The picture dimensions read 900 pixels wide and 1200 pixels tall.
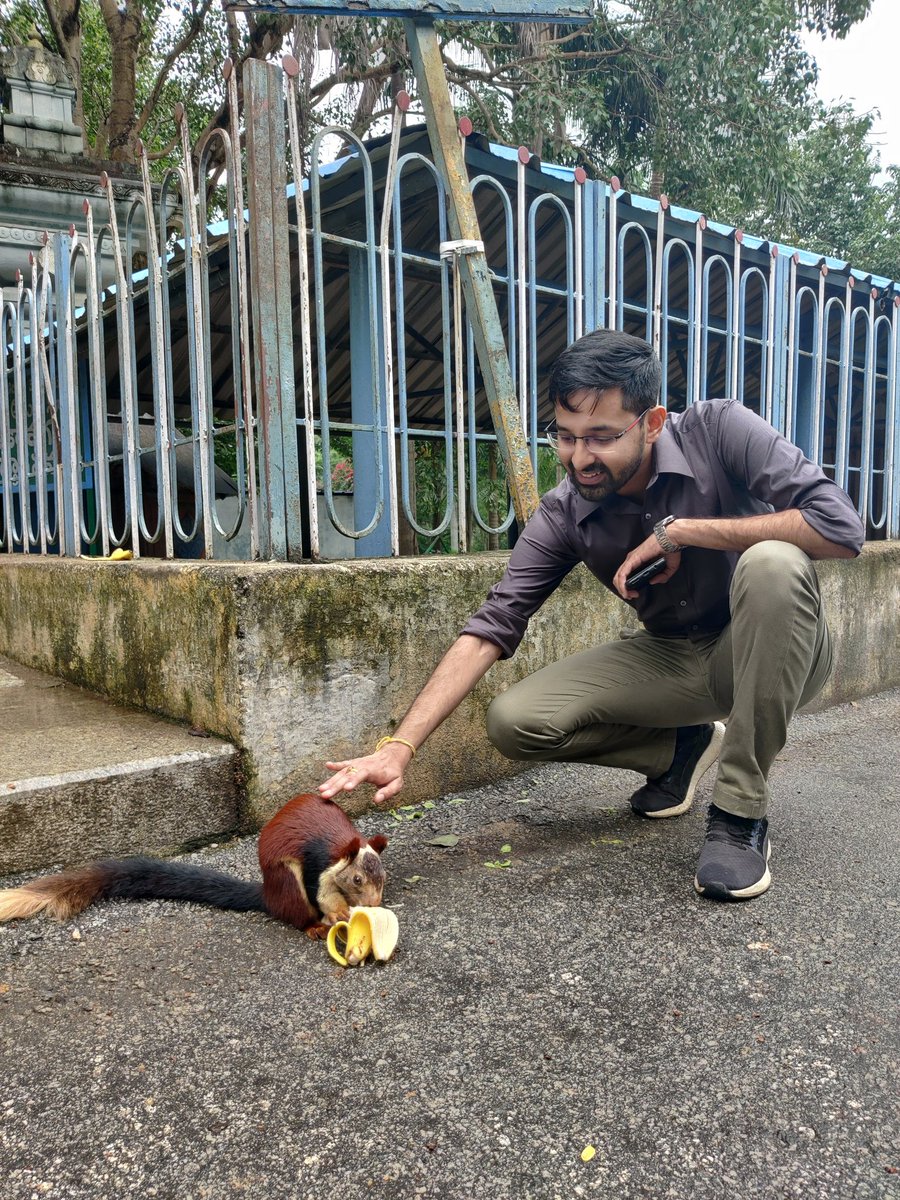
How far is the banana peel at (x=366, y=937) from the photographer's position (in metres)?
1.89

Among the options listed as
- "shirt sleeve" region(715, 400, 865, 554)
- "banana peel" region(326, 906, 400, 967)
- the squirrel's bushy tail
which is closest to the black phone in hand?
"shirt sleeve" region(715, 400, 865, 554)

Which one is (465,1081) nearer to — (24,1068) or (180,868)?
(24,1068)

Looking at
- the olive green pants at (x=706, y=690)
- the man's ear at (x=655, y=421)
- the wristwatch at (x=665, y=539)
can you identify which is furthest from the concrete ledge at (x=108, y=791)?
the man's ear at (x=655, y=421)

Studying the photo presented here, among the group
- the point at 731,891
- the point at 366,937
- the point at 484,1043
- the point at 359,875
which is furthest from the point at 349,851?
the point at 731,891

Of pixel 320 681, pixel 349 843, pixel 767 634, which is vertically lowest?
pixel 349 843

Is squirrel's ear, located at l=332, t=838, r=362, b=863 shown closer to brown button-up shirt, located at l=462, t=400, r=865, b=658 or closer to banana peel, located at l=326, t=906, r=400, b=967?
banana peel, located at l=326, t=906, r=400, b=967

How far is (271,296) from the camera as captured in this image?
2.74 metres

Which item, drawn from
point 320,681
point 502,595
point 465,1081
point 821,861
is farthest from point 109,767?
point 821,861

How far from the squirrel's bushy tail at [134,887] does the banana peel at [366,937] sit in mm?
298

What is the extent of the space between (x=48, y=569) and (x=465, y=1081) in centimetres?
290

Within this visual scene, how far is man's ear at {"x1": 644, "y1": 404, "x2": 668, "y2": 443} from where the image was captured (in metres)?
2.51

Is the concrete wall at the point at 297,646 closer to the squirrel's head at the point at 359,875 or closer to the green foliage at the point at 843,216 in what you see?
the squirrel's head at the point at 359,875

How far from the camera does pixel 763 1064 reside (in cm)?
151

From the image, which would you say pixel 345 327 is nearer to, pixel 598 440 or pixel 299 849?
pixel 598 440
